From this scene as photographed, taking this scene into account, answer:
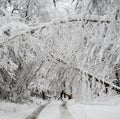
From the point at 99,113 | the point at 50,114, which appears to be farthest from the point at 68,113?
the point at 99,113

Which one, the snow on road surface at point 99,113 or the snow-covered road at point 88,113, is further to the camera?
the snow-covered road at point 88,113

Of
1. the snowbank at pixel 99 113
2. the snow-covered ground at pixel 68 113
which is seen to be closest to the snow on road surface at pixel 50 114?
the snow-covered ground at pixel 68 113

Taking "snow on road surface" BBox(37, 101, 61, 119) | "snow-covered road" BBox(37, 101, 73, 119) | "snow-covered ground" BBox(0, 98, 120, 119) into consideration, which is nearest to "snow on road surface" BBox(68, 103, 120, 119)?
"snow-covered ground" BBox(0, 98, 120, 119)

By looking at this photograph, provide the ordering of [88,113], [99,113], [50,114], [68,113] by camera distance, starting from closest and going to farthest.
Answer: [99,113] → [88,113] → [50,114] → [68,113]

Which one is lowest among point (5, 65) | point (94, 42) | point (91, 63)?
point (5, 65)

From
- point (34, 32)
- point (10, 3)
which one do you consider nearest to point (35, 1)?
point (10, 3)

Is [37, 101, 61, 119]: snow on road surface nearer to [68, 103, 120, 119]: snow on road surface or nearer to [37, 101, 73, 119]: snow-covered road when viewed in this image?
[37, 101, 73, 119]: snow-covered road

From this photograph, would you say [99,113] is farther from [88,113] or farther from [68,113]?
[68,113]

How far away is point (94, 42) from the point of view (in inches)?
207

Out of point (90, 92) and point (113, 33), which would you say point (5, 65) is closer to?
point (90, 92)

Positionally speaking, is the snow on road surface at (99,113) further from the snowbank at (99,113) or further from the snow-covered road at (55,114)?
the snow-covered road at (55,114)

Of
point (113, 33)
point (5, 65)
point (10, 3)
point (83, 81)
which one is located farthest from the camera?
point (10, 3)

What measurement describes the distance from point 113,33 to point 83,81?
134cm

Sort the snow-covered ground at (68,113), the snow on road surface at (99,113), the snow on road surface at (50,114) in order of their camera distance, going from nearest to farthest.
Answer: the snow on road surface at (99,113) → the snow-covered ground at (68,113) → the snow on road surface at (50,114)
